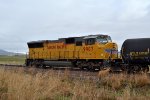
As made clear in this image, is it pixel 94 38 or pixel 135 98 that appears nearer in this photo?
pixel 135 98

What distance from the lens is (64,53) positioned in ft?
113

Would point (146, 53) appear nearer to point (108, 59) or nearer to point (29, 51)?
point (108, 59)

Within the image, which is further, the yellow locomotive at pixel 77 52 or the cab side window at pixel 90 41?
the cab side window at pixel 90 41

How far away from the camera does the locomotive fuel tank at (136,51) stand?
2233cm

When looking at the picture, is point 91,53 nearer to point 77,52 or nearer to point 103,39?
point 103,39

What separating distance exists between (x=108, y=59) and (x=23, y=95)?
19877mm

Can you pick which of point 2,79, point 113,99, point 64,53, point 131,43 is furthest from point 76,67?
point 113,99

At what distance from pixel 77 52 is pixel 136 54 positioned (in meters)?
10.3

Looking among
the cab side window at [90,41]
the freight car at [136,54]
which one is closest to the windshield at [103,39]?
the cab side window at [90,41]

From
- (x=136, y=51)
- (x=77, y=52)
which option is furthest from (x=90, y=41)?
(x=136, y=51)

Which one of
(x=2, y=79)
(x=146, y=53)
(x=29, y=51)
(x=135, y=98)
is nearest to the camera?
(x=135, y=98)

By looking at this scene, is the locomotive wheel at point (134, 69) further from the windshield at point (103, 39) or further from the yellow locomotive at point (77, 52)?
the windshield at point (103, 39)

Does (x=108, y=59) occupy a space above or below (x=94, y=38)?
below

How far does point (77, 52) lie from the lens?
32344 mm
